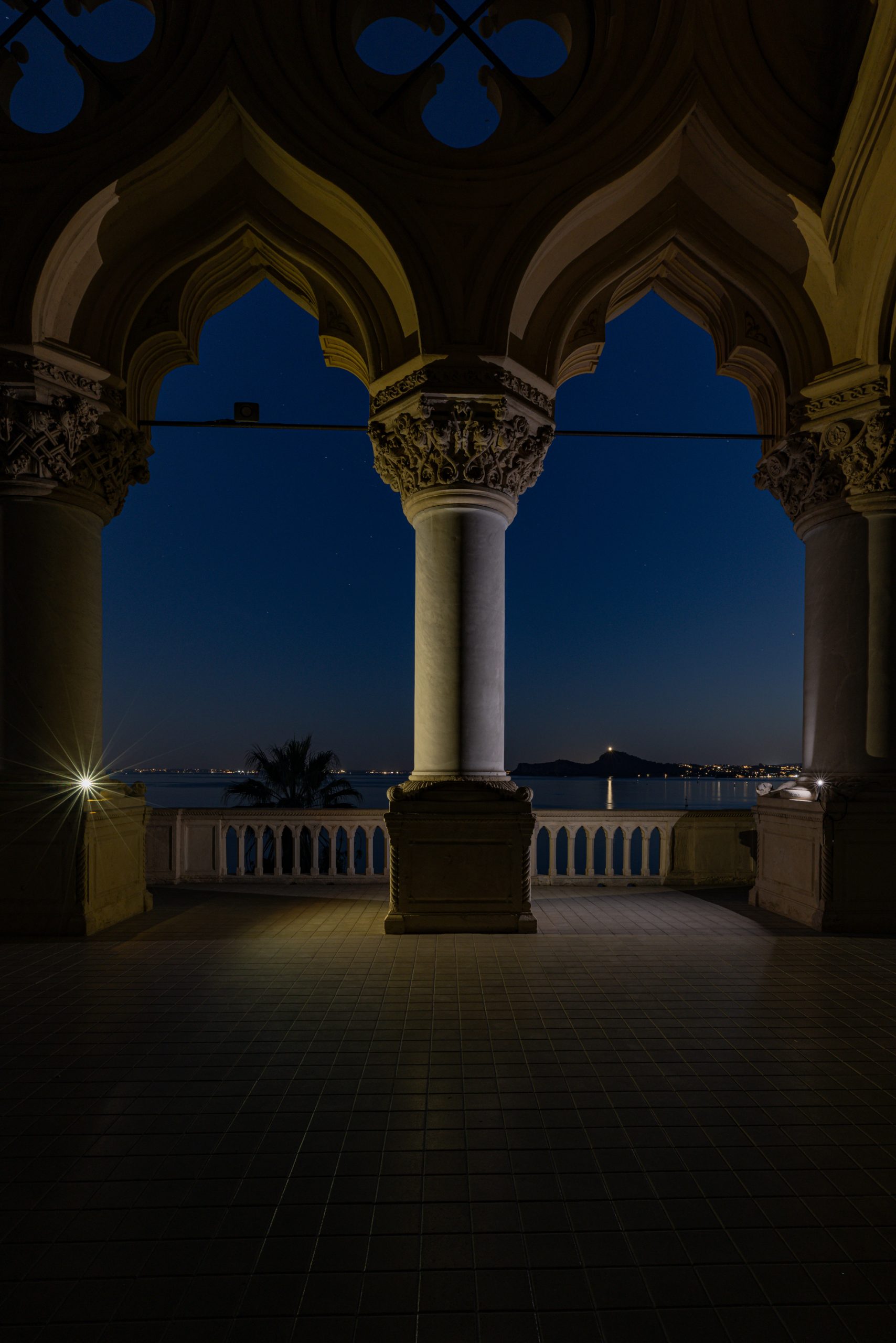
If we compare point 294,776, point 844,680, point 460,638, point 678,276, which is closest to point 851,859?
point 844,680

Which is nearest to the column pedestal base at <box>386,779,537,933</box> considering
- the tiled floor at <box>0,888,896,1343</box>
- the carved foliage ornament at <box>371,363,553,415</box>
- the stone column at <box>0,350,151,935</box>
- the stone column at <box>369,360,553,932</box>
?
the stone column at <box>369,360,553,932</box>

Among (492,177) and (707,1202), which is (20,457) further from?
(707,1202)

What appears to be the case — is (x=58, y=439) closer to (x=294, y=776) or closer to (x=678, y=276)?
(x=678, y=276)

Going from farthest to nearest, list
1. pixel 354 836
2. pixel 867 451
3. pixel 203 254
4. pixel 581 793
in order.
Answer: pixel 581 793 → pixel 354 836 → pixel 203 254 → pixel 867 451

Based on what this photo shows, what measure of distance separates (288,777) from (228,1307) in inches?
812

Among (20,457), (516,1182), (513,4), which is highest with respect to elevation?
(513,4)

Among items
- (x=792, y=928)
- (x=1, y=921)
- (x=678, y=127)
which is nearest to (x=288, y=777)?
(x=1, y=921)

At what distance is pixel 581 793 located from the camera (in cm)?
10900

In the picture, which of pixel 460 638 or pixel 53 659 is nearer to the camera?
pixel 53 659

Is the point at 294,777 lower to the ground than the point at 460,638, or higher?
lower

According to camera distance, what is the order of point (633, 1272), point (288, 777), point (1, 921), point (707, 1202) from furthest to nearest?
point (288, 777) < point (1, 921) < point (707, 1202) < point (633, 1272)

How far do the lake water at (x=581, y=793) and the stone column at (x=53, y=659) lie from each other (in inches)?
1253

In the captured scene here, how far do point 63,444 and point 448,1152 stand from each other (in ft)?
21.7

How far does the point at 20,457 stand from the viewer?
21.7 feet
